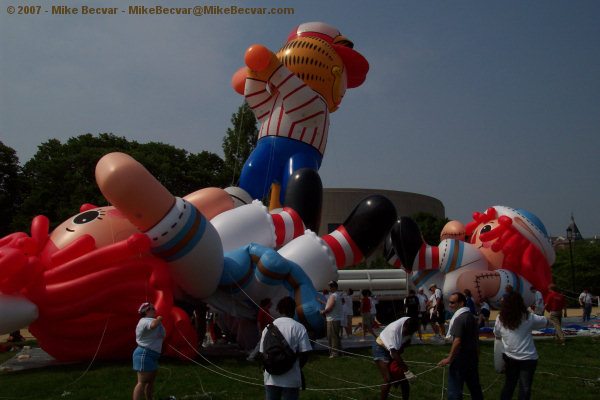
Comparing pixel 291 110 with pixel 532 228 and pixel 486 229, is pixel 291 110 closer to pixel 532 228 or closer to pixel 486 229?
pixel 486 229

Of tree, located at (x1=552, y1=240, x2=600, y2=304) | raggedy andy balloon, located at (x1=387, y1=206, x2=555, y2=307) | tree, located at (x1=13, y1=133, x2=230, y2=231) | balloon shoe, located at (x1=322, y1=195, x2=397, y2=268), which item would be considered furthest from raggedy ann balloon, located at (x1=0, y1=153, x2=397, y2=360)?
tree, located at (x1=552, y1=240, x2=600, y2=304)

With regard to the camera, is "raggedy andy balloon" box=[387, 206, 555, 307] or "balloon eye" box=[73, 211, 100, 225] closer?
"balloon eye" box=[73, 211, 100, 225]

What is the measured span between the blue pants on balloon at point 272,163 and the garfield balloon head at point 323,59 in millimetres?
1639

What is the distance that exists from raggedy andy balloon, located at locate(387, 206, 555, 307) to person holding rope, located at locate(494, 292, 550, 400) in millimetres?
8124

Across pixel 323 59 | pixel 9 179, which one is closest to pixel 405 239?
pixel 323 59

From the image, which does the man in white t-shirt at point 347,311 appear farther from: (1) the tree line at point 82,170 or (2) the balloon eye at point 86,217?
(1) the tree line at point 82,170

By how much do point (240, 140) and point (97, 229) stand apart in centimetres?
2064

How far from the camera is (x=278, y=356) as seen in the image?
3.75 m

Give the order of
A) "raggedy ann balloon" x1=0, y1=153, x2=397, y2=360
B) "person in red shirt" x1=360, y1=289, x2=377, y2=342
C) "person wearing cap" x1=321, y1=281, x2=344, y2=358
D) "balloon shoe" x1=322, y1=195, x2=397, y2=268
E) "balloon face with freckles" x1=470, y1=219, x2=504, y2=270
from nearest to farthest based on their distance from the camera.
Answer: "raggedy ann balloon" x1=0, y1=153, x2=397, y2=360 < "person wearing cap" x1=321, y1=281, x2=344, y2=358 < "balloon shoe" x1=322, y1=195, x2=397, y2=268 < "person in red shirt" x1=360, y1=289, x2=377, y2=342 < "balloon face with freckles" x1=470, y1=219, x2=504, y2=270

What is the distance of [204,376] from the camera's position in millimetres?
6750

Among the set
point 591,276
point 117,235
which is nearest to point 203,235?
point 117,235

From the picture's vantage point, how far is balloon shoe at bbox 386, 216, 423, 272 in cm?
1240

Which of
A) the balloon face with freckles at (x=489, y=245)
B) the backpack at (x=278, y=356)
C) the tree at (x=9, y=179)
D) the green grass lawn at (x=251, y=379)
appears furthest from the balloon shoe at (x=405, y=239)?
the tree at (x=9, y=179)

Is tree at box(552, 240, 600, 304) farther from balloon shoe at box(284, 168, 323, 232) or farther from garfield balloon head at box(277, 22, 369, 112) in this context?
balloon shoe at box(284, 168, 323, 232)
